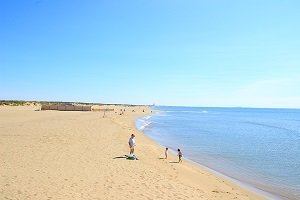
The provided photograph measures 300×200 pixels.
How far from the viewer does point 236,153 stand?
27031mm

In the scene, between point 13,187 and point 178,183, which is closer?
point 13,187

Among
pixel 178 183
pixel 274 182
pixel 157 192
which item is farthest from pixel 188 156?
pixel 157 192

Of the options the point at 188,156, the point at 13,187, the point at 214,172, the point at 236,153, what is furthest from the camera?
the point at 236,153

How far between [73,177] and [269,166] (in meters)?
14.5

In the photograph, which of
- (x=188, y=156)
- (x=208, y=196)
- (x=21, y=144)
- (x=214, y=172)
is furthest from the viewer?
(x=188, y=156)

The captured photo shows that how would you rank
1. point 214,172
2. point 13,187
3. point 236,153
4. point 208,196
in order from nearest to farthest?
point 13,187 < point 208,196 < point 214,172 < point 236,153

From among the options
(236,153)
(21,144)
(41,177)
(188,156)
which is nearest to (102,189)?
(41,177)

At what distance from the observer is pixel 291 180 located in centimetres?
1788

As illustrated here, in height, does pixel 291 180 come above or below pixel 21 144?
below

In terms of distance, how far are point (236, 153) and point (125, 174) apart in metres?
15.3

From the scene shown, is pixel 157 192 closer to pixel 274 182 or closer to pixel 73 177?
pixel 73 177

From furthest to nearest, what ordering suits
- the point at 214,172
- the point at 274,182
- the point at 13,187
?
the point at 214,172, the point at 274,182, the point at 13,187

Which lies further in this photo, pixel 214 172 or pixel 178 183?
pixel 214 172

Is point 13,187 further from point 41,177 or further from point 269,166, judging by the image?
point 269,166
